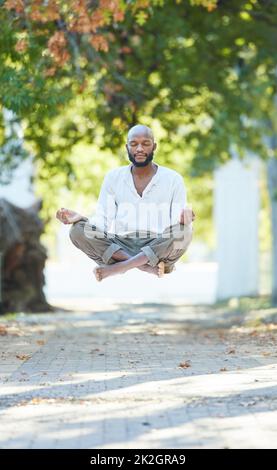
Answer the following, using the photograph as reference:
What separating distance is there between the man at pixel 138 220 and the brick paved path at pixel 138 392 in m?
1.09

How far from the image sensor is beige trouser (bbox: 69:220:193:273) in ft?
35.7

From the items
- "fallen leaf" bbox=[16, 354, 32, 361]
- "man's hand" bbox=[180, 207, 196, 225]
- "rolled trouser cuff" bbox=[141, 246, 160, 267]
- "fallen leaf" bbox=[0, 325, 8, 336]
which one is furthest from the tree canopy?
"man's hand" bbox=[180, 207, 196, 225]

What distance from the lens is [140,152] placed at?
35.7 feet

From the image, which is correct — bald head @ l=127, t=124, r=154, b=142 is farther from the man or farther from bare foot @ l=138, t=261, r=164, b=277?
A: bare foot @ l=138, t=261, r=164, b=277

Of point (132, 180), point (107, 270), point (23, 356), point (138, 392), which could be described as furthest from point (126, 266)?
point (138, 392)

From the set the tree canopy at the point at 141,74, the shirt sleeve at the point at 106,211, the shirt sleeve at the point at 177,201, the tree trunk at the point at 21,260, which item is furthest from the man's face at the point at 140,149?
the tree trunk at the point at 21,260

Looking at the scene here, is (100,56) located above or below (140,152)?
above

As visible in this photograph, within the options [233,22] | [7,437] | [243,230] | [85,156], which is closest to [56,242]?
[85,156]

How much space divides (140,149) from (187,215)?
88 cm

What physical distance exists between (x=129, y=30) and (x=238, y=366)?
11408 mm

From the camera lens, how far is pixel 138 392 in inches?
334

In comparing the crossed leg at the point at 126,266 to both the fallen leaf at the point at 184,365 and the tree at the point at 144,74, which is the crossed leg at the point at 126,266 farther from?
the tree at the point at 144,74

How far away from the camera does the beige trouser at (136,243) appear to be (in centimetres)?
1087
